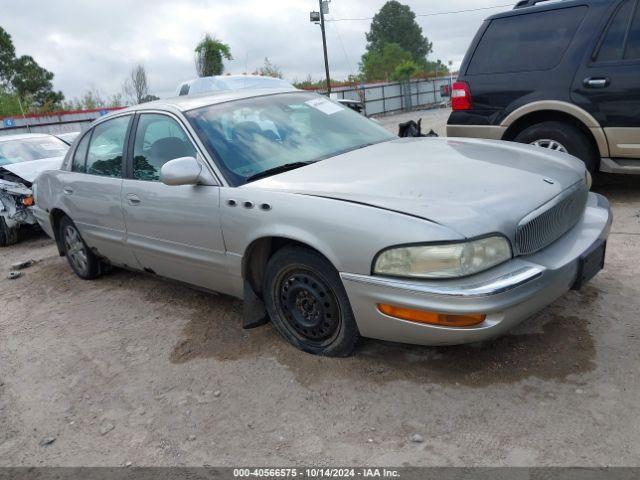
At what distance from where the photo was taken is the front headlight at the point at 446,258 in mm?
2496

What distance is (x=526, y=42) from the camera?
5.61 meters

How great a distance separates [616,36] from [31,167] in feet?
23.6

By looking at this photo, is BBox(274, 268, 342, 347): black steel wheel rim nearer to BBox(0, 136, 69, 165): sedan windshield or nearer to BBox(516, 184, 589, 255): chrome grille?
BBox(516, 184, 589, 255): chrome grille

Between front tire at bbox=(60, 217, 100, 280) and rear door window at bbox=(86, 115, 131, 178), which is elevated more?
rear door window at bbox=(86, 115, 131, 178)

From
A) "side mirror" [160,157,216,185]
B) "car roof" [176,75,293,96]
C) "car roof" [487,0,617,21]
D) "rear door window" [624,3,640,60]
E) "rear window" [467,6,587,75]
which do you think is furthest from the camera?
"car roof" [176,75,293,96]

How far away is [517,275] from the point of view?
255cm

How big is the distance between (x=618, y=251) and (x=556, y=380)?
1996mm

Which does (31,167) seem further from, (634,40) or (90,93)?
(90,93)

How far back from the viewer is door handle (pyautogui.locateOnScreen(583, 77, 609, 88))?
201 inches

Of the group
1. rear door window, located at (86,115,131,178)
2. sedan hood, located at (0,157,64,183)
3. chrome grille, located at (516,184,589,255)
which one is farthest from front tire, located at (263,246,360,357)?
sedan hood, located at (0,157,64,183)

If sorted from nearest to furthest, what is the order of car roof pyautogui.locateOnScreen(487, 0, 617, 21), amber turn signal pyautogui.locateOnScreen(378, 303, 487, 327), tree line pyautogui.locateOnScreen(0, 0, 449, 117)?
amber turn signal pyautogui.locateOnScreen(378, 303, 487, 327), car roof pyautogui.locateOnScreen(487, 0, 617, 21), tree line pyautogui.locateOnScreen(0, 0, 449, 117)

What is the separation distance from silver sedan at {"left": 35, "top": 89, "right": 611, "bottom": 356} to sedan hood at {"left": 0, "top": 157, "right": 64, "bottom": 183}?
3.28 meters

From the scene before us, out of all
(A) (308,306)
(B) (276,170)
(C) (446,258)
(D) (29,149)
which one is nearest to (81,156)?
(B) (276,170)

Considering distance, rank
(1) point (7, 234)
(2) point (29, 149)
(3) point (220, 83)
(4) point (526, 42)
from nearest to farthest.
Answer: (4) point (526, 42)
(1) point (7, 234)
(2) point (29, 149)
(3) point (220, 83)
